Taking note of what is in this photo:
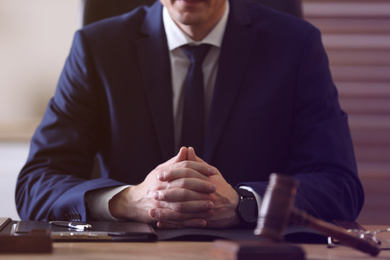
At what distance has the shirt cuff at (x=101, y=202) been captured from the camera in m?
1.45

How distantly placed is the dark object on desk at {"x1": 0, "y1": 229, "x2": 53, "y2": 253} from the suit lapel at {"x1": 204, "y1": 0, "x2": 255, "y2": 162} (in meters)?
0.87

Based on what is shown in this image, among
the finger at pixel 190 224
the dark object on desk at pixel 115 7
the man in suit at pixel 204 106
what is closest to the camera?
the finger at pixel 190 224

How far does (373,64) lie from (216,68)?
1133 millimetres

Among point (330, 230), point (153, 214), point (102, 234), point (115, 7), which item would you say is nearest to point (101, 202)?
point (153, 214)

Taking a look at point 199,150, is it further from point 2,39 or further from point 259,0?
point 2,39

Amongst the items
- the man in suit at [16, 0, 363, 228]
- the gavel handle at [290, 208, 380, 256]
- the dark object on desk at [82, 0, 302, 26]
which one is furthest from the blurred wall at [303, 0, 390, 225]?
the gavel handle at [290, 208, 380, 256]

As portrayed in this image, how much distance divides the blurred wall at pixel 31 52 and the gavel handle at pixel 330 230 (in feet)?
8.17

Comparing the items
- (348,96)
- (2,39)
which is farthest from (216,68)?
(2,39)

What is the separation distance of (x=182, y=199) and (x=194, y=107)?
466 millimetres

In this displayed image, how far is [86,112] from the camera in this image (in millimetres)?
1821

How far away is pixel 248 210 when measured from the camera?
1.37 m

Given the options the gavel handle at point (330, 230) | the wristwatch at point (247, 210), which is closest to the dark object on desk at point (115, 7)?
the wristwatch at point (247, 210)

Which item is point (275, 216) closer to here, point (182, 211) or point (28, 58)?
point (182, 211)

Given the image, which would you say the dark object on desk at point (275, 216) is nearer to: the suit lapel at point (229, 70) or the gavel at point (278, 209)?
the gavel at point (278, 209)
